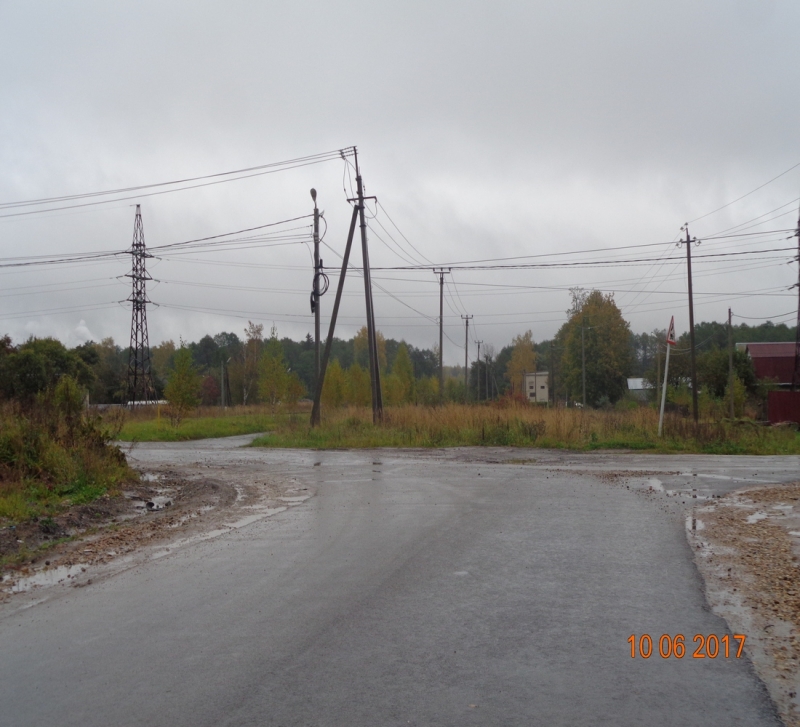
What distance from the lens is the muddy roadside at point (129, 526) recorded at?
7855mm

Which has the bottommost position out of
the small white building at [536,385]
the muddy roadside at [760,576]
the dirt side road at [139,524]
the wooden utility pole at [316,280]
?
the dirt side road at [139,524]

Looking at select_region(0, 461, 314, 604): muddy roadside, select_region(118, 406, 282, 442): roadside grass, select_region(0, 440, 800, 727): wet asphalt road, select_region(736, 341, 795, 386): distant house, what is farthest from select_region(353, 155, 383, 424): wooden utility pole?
select_region(736, 341, 795, 386): distant house

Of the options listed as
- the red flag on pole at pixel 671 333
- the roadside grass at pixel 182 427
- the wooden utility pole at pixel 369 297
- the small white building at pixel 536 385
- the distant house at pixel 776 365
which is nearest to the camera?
the red flag on pole at pixel 671 333

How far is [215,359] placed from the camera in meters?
115

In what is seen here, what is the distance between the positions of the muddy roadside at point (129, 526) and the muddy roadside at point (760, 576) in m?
6.06

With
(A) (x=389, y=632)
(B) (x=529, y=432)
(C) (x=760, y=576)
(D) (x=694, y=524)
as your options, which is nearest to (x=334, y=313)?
(B) (x=529, y=432)

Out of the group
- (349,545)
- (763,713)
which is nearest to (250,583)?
(349,545)

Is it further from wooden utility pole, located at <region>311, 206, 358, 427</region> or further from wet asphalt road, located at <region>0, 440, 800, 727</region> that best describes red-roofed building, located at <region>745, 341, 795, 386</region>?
wet asphalt road, located at <region>0, 440, 800, 727</region>

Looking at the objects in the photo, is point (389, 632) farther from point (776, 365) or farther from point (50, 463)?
point (776, 365)

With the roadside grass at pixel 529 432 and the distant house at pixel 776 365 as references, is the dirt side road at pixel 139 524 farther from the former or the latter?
the distant house at pixel 776 365

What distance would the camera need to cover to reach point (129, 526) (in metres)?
10.7

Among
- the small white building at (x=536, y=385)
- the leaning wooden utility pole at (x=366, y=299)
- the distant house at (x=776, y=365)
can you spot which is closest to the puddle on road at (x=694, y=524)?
the leaning wooden utility pole at (x=366, y=299)
